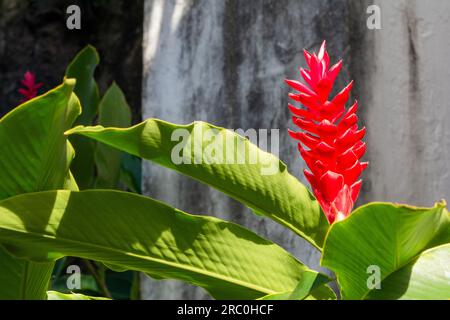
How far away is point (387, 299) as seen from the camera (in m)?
1.05

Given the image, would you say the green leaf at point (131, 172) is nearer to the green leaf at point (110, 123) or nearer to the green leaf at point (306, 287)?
the green leaf at point (110, 123)

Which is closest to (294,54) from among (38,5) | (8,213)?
(8,213)

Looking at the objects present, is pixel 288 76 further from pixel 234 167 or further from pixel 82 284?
pixel 82 284

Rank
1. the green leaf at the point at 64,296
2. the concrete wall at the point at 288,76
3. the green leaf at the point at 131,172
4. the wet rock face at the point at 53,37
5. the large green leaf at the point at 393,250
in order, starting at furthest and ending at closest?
the wet rock face at the point at 53,37
the green leaf at the point at 131,172
the concrete wall at the point at 288,76
the green leaf at the point at 64,296
the large green leaf at the point at 393,250

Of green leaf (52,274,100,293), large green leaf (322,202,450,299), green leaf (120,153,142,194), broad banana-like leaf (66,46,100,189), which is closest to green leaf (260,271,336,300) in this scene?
large green leaf (322,202,450,299)

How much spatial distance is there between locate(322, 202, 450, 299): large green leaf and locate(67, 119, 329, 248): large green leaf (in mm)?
159

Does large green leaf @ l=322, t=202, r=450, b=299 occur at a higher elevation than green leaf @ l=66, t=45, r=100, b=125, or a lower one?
lower

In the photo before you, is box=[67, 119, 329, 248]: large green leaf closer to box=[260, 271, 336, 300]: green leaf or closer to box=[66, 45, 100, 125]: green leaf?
box=[260, 271, 336, 300]: green leaf

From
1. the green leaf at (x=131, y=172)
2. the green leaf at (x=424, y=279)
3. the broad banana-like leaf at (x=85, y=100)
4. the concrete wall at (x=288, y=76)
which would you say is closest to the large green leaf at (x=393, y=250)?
the green leaf at (x=424, y=279)

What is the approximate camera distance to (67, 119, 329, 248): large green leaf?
121 centimetres

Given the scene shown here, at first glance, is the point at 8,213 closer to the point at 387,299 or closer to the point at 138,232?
the point at 138,232

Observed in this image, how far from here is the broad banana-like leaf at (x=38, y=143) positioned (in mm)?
1155

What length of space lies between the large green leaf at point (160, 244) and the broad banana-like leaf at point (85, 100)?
4.79 feet

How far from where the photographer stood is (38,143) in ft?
3.94
